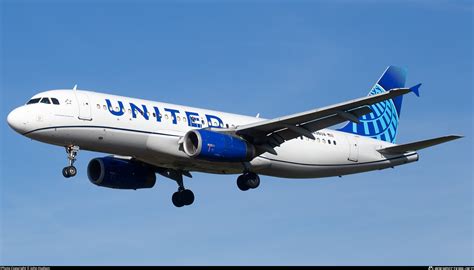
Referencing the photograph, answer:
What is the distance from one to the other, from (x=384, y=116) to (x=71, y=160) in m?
18.2

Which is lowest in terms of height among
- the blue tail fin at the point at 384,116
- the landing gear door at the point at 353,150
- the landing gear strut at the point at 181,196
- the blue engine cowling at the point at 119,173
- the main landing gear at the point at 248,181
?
the main landing gear at the point at 248,181

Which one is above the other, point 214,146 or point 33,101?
point 33,101

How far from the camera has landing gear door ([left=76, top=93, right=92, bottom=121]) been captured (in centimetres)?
4112

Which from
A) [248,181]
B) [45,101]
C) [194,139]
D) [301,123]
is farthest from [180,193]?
[45,101]

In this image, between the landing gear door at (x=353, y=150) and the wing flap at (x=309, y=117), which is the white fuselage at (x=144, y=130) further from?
the wing flap at (x=309, y=117)

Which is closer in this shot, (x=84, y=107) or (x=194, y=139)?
(x=84, y=107)

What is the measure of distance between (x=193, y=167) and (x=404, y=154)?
1059 centimetres

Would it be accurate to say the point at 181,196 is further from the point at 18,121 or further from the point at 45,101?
the point at 18,121

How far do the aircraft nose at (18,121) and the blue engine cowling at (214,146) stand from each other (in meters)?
6.49

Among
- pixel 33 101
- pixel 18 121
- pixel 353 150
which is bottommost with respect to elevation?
pixel 18 121

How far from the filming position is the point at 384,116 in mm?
52625

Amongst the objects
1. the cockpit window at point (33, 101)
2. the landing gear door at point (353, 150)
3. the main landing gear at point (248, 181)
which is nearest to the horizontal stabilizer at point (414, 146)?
the landing gear door at point (353, 150)

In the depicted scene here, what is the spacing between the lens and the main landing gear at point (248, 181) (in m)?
44.5

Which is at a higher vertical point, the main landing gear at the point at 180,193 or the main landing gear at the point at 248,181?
the main landing gear at the point at 180,193
